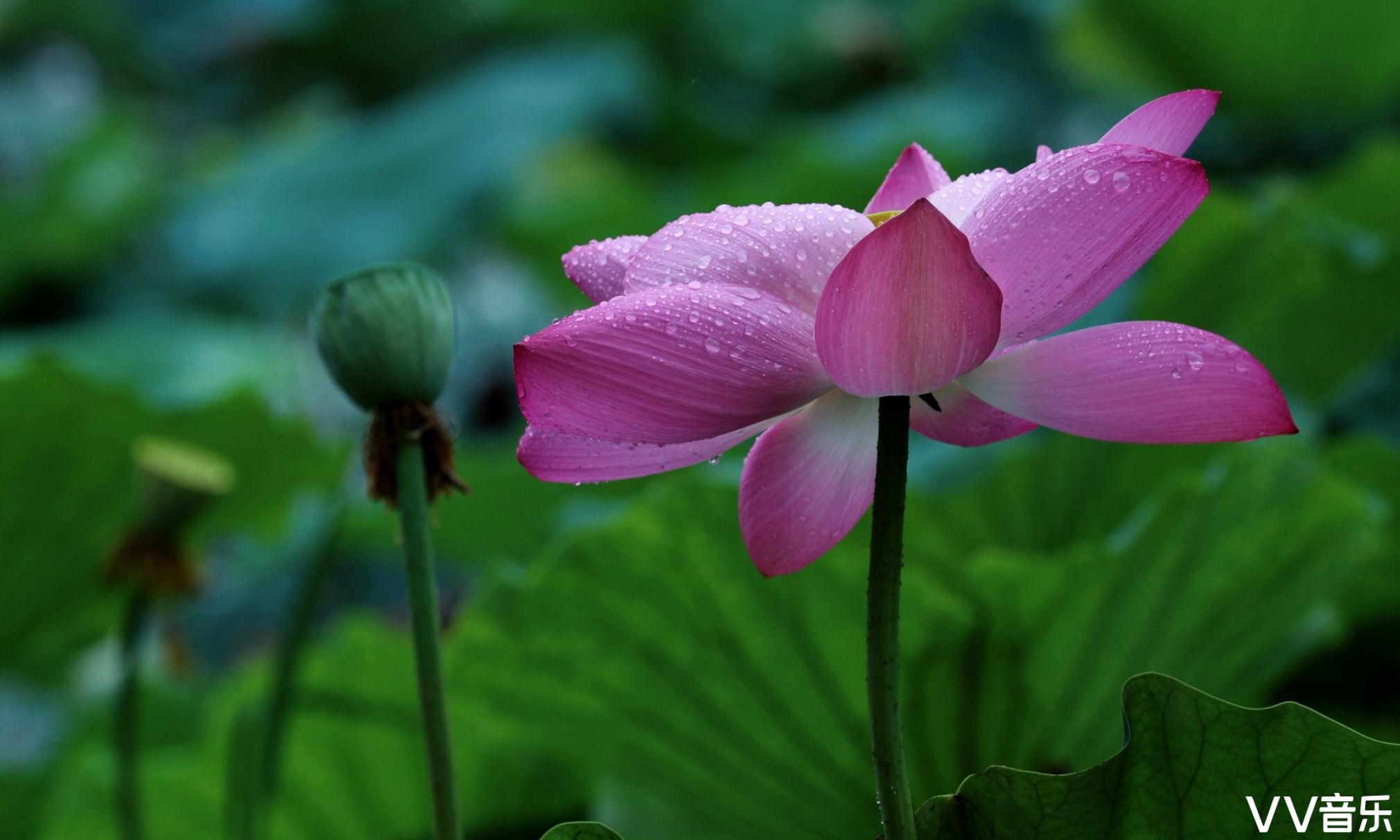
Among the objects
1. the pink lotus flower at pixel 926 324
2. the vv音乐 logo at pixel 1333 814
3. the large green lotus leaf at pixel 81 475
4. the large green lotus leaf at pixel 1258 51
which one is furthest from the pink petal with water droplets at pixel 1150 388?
the large green lotus leaf at pixel 1258 51

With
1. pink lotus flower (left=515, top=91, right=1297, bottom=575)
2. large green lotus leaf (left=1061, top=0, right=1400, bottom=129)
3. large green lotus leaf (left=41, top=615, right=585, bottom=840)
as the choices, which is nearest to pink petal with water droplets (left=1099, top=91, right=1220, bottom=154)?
pink lotus flower (left=515, top=91, right=1297, bottom=575)

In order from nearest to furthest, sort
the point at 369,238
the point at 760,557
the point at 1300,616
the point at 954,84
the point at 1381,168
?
1. the point at 760,557
2. the point at 1300,616
3. the point at 1381,168
4. the point at 954,84
5. the point at 369,238

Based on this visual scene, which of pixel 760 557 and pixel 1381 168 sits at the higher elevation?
pixel 1381 168

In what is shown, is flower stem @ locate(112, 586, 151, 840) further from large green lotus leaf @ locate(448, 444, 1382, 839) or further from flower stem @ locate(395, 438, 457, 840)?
flower stem @ locate(395, 438, 457, 840)

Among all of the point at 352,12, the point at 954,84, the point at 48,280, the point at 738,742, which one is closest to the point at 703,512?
the point at 738,742

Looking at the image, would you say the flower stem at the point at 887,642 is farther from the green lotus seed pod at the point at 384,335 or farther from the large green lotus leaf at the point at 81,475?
the large green lotus leaf at the point at 81,475

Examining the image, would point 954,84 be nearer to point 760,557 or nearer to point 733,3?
point 733,3
